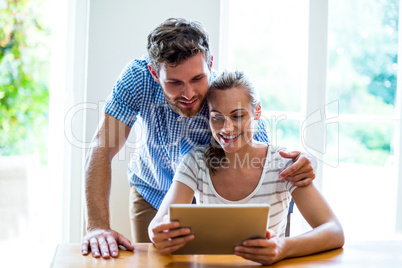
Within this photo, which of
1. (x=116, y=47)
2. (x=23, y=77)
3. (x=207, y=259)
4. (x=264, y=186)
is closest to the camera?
(x=207, y=259)

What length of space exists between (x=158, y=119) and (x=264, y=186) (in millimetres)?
593

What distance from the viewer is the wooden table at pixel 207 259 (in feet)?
4.00

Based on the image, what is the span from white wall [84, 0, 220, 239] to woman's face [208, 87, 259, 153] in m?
1.07

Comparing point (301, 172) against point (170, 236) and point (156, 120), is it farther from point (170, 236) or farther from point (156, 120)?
point (156, 120)

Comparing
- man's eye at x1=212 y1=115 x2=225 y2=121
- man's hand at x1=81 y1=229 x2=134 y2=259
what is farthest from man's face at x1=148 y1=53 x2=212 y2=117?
man's hand at x1=81 y1=229 x2=134 y2=259

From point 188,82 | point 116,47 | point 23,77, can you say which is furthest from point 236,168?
point 23,77

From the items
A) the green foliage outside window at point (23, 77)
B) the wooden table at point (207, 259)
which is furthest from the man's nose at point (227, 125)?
the green foliage outside window at point (23, 77)

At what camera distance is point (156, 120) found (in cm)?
198

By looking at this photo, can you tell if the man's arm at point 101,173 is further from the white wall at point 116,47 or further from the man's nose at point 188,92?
the white wall at point 116,47

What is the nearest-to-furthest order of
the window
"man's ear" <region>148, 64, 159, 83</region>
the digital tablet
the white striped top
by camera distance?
the digital tablet, the white striped top, "man's ear" <region>148, 64, 159, 83</region>, the window

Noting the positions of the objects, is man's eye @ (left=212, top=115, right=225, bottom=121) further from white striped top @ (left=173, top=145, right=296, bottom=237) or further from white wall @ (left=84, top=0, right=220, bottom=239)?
white wall @ (left=84, top=0, right=220, bottom=239)

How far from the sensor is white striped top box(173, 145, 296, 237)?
5.32ft

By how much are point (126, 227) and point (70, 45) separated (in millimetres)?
1087

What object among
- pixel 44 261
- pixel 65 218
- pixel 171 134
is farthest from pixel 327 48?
pixel 44 261
